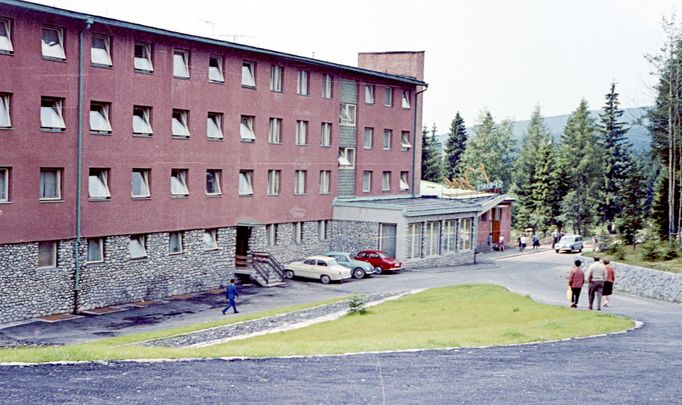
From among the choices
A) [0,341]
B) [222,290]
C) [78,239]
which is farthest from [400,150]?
[0,341]

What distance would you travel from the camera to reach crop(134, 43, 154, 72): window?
132 ft

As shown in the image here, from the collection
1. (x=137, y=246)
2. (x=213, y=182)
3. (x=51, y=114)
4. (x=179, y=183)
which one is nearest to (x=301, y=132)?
(x=213, y=182)

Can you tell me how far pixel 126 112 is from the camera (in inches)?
1559

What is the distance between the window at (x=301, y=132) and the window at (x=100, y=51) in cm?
1576

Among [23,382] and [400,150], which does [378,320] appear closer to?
[23,382]

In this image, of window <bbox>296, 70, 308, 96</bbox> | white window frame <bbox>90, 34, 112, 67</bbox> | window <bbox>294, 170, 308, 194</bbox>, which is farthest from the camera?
window <bbox>294, 170, 308, 194</bbox>

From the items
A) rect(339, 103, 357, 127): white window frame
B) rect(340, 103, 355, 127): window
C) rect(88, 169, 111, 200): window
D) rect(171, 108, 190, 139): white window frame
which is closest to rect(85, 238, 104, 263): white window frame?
rect(88, 169, 111, 200): window

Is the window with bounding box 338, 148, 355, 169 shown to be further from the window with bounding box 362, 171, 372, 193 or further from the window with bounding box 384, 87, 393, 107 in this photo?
the window with bounding box 384, 87, 393, 107

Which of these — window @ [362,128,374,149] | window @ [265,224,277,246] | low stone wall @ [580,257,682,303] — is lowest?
low stone wall @ [580,257,682,303]

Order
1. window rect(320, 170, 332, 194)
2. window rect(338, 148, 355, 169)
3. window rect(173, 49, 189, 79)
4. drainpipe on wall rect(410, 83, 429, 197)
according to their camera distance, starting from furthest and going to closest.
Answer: drainpipe on wall rect(410, 83, 429, 197)
window rect(338, 148, 355, 169)
window rect(320, 170, 332, 194)
window rect(173, 49, 189, 79)

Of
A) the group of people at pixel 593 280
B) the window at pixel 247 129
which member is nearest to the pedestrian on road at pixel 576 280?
the group of people at pixel 593 280

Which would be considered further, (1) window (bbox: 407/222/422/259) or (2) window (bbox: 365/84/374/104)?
(2) window (bbox: 365/84/374/104)

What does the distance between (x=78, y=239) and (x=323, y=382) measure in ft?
79.0

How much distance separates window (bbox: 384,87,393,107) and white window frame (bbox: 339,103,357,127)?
4.09 metres
